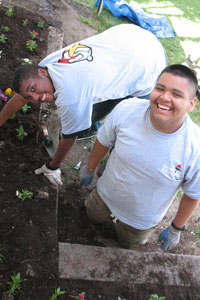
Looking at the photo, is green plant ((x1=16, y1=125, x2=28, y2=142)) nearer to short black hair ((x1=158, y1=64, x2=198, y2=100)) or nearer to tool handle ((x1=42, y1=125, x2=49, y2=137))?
tool handle ((x1=42, y1=125, x2=49, y2=137))

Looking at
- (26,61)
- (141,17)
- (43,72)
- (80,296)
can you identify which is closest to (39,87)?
(43,72)

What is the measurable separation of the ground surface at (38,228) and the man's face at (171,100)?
1.46m

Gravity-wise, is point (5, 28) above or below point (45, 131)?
above

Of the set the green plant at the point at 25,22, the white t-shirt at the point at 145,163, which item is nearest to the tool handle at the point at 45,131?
the white t-shirt at the point at 145,163

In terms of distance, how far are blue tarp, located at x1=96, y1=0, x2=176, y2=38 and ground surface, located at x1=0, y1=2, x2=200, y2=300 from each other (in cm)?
428

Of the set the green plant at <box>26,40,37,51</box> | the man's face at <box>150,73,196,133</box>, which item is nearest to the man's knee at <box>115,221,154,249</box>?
the man's face at <box>150,73,196,133</box>

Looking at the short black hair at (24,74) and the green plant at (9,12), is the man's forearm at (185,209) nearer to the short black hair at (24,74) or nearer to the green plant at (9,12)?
the short black hair at (24,74)

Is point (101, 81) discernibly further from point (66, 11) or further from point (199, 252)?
point (66, 11)

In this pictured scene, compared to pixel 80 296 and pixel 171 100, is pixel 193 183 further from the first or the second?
pixel 80 296

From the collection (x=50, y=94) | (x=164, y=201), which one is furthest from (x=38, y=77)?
(x=164, y=201)

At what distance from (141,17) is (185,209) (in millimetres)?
6221

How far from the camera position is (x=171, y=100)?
71.7 inches

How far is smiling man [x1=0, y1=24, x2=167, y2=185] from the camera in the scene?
7.80 ft

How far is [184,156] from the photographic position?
1.95m
